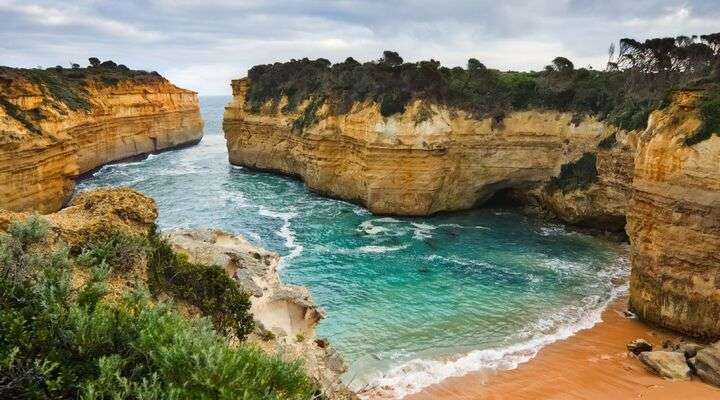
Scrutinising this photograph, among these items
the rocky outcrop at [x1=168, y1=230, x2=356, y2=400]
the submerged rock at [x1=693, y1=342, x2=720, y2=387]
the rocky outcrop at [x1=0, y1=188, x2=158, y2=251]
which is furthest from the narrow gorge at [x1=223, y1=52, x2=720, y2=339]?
the rocky outcrop at [x1=0, y1=188, x2=158, y2=251]

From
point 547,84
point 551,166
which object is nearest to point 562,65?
point 547,84

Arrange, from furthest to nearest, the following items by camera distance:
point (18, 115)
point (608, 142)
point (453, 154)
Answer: point (453, 154) → point (18, 115) → point (608, 142)

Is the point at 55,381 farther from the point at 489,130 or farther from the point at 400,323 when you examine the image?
the point at 489,130

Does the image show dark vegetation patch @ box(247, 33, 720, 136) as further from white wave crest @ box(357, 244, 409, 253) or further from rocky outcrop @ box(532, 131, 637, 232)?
white wave crest @ box(357, 244, 409, 253)

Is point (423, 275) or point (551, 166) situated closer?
point (423, 275)

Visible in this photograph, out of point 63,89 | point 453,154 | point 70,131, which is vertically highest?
point 63,89

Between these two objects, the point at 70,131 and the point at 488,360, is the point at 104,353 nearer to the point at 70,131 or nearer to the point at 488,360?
the point at 488,360

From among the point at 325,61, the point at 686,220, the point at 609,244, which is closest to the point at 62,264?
the point at 686,220
